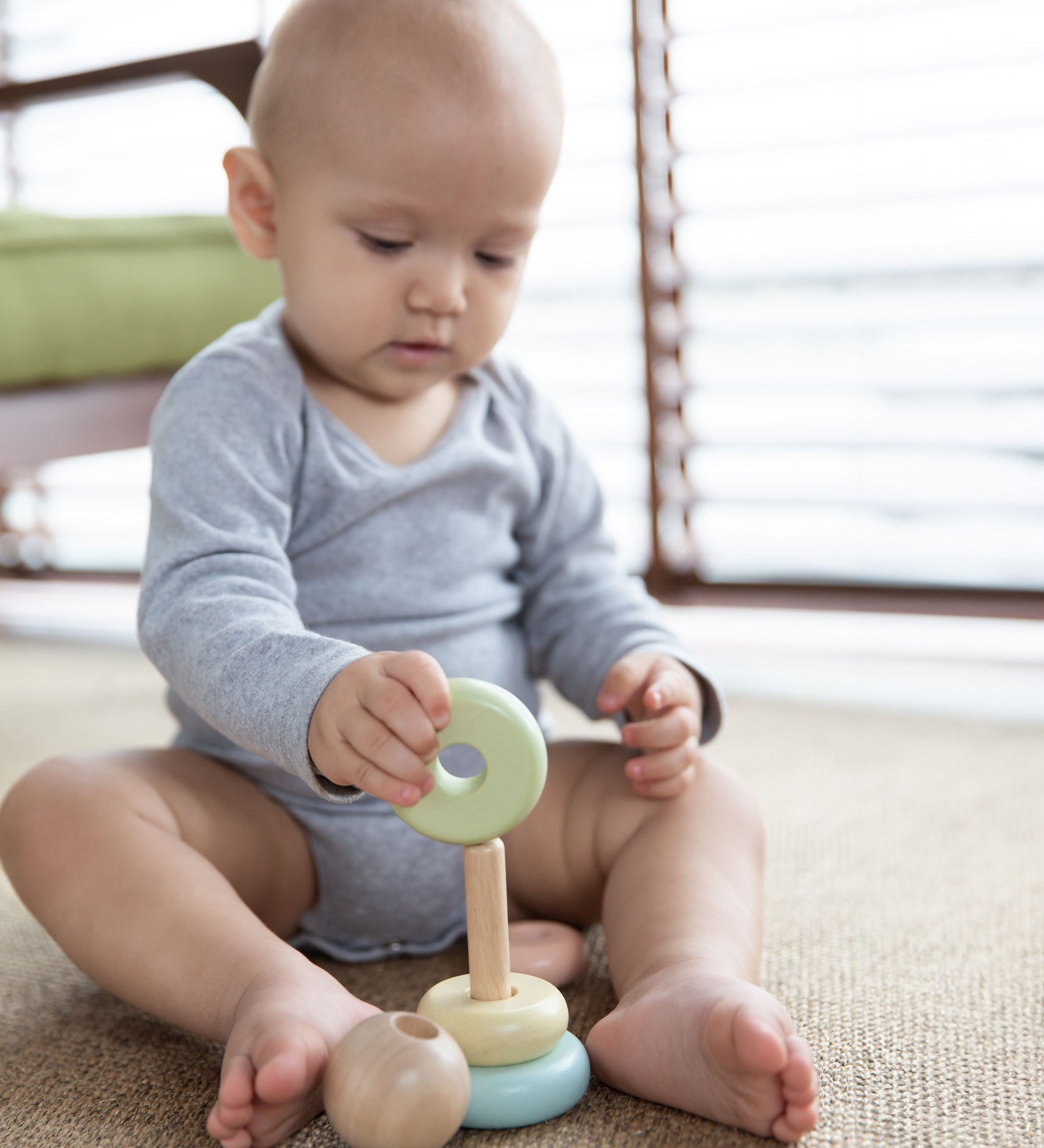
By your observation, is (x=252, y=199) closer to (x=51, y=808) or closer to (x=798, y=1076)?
(x=51, y=808)

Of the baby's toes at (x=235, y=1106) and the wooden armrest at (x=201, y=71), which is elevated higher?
the wooden armrest at (x=201, y=71)

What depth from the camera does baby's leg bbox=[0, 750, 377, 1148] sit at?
20.5 inches

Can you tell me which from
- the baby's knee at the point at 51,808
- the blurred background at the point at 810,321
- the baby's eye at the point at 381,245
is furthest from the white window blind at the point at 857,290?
the baby's knee at the point at 51,808

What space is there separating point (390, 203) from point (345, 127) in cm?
5

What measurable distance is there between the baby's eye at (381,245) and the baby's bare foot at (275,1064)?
402 mm

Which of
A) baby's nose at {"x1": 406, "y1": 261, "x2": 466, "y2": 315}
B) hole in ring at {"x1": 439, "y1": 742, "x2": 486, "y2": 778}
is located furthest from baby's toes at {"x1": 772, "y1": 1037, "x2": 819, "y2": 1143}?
baby's nose at {"x1": 406, "y1": 261, "x2": 466, "y2": 315}

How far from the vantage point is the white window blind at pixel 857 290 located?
169cm

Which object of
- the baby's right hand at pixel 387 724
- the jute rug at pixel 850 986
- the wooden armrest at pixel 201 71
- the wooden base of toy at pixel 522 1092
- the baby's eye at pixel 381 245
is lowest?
the jute rug at pixel 850 986

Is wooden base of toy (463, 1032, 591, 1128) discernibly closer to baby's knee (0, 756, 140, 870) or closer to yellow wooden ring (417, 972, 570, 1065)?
yellow wooden ring (417, 972, 570, 1065)

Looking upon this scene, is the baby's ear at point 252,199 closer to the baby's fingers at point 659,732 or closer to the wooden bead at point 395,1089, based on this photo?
the baby's fingers at point 659,732

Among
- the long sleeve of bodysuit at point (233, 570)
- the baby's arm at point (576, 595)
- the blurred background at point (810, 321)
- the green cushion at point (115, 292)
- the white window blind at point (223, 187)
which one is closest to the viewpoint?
the long sleeve of bodysuit at point (233, 570)

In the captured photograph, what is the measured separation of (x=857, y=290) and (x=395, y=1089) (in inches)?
61.1

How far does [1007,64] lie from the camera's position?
164 cm

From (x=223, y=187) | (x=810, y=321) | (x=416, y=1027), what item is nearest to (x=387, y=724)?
(x=416, y=1027)
